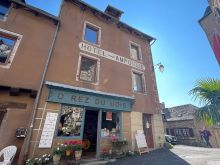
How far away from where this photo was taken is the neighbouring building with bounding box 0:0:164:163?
21.4 ft

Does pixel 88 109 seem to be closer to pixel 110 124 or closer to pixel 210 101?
pixel 110 124

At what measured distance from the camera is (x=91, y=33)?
35.2ft

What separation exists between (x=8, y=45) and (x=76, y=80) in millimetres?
3877

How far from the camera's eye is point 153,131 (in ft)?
34.0

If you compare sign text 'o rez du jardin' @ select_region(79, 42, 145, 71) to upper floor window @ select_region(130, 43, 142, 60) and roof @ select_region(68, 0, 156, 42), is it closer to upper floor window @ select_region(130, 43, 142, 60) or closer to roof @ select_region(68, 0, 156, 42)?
upper floor window @ select_region(130, 43, 142, 60)

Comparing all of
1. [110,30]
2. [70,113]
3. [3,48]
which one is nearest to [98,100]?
[70,113]

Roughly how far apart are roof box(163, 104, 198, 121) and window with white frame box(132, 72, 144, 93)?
1562 cm

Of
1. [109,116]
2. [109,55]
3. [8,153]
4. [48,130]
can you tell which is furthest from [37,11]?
[109,116]

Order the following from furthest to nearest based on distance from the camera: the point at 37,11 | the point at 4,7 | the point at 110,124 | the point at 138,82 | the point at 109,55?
the point at 138,82, the point at 109,55, the point at 110,124, the point at 37,11, the point at 4,7

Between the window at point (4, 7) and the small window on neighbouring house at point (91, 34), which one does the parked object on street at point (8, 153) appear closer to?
the window at point (4, 7)

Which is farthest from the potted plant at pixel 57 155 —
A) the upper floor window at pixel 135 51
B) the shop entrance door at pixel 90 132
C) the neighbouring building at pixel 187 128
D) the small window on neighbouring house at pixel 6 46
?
the neighbouring building at pixel 187 128

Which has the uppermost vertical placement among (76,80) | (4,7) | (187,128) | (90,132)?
(4,7)

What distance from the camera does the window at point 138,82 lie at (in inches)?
435

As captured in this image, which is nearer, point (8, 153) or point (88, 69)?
point (8, 153)
